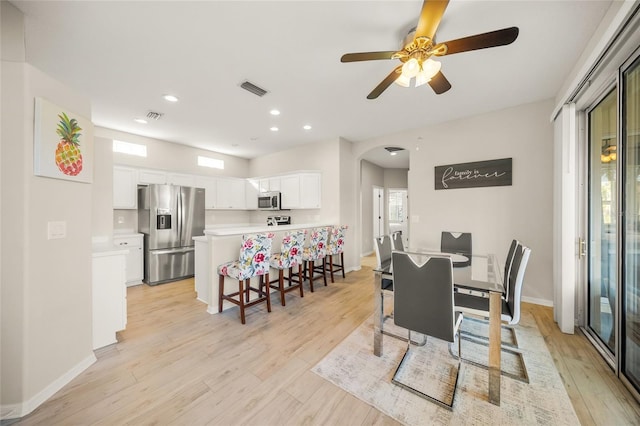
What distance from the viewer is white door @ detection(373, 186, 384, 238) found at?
24.0 ft

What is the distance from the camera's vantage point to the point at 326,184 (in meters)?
4.95

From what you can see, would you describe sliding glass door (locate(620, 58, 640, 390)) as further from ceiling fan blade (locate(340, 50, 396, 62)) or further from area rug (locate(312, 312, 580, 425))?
ceiling fan blade (locate(340, 50, 396, 62))

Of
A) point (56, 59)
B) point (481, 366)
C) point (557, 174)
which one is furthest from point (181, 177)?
point (557, 174)

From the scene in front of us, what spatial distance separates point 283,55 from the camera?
2.26m

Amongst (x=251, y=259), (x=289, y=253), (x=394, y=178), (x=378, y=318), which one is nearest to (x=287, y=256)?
(x=289, y=253)

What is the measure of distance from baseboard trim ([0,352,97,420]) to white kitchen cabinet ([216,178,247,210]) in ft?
13.3

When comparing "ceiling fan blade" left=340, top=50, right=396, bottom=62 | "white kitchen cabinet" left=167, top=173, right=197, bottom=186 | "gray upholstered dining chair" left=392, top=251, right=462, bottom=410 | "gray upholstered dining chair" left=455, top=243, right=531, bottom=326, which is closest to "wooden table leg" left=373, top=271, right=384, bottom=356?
"gray upholstered dining chair" left=392, top=251, right=462, bottom=410

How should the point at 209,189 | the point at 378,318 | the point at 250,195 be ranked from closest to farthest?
1. the point at 378,318
2. the point at 209,189
3. the point at 250,195

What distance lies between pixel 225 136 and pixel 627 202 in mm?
5380

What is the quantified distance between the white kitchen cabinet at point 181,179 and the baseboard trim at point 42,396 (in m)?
3.58

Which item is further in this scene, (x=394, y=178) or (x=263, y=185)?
(x=394, y=178)

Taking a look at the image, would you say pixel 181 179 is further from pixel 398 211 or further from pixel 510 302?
pixel 398 211

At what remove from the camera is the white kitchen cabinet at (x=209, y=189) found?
17.3 ft

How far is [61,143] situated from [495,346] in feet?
11.4
